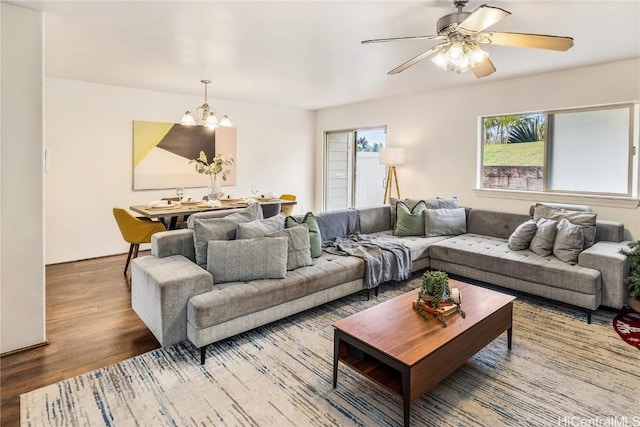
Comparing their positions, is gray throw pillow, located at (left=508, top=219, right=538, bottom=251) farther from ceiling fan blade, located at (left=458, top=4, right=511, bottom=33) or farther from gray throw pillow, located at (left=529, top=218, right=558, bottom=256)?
ceiling fan blade, located at (left=458, top=4, right=511, bottom=33)

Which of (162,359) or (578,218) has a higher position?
(578,218)

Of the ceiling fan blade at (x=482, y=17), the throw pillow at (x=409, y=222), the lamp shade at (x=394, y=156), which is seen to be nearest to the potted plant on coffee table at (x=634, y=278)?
the throw pillow at (x=409, y=222)

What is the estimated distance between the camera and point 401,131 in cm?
587

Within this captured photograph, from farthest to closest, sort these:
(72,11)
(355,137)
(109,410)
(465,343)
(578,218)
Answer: (355,137), (578,218), (72,11), (465,343), (109,410)

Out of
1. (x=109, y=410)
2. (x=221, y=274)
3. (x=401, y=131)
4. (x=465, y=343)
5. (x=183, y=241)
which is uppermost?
(x=401, y=131)

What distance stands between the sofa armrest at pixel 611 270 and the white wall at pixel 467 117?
3.18 feet

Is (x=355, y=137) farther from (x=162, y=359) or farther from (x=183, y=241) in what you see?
(x=162, y=359)

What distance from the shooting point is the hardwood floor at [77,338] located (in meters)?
2.24

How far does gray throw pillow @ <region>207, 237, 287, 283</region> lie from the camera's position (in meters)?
2.82

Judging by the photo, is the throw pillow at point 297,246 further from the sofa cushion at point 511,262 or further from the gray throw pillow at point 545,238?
the gray throw pillow at point 545,238

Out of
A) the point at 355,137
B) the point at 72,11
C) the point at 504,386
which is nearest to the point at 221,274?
the point at 504,386

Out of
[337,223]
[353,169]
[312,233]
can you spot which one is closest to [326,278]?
[312,233]

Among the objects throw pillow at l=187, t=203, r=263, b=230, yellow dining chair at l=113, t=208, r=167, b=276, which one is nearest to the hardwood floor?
yellow dining chair at l=113, t=208, r=167, b=276

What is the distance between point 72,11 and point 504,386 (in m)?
3.89
